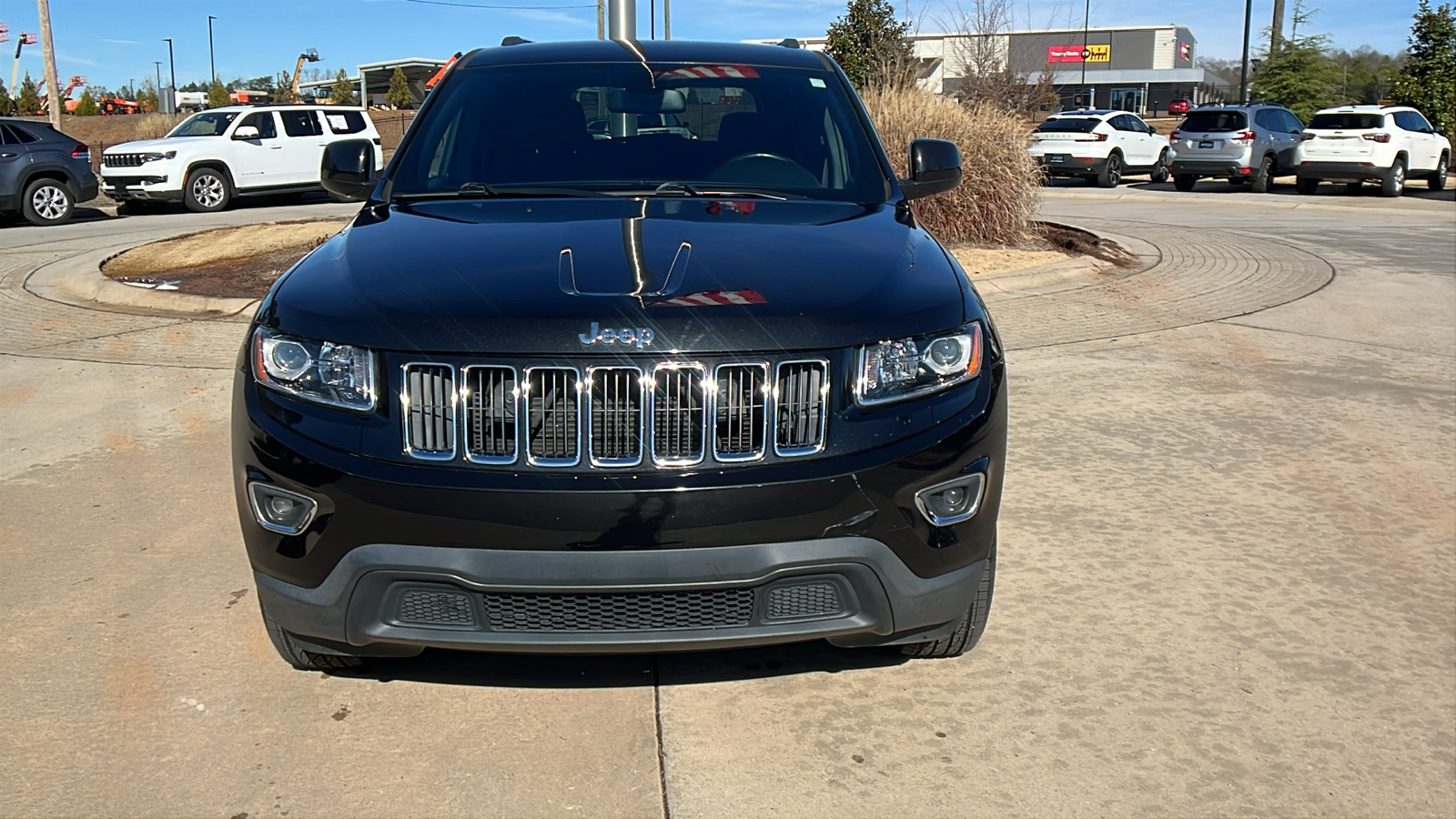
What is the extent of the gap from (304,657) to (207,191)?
18.5 metres

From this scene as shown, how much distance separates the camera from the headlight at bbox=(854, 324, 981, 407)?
9.35 ft

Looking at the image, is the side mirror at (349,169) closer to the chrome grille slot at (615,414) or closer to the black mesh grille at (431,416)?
the black mesh grille at (431,416)


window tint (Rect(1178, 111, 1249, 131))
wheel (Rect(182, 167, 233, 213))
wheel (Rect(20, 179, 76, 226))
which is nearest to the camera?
wheel (Rect(20, 179, 76, 226))

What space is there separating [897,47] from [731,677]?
24.4m

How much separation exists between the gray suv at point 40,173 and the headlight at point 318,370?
17013 mm

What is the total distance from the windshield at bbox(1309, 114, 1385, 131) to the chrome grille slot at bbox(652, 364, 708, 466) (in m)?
22.6

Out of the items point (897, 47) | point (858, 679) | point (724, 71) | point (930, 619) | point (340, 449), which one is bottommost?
point (858, 679)

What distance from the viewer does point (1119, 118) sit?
25141 mm

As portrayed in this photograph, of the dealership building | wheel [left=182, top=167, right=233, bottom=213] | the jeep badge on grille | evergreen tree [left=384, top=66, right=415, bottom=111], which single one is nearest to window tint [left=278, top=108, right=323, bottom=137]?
wheel [left=182, top=167, right=233, bottom=213]

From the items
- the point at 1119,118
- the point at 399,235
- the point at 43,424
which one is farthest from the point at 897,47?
the point at 399,235

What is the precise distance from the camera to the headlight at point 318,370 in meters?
2.81

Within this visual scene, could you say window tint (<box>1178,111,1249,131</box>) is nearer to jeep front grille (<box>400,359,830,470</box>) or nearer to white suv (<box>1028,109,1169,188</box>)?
white suv (<box>1028,109,1169,188</box>)

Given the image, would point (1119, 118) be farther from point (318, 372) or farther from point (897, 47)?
point (318, 372)

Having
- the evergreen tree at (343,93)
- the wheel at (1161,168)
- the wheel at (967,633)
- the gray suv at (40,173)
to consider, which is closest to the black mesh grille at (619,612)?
the wheel at (967,633)
